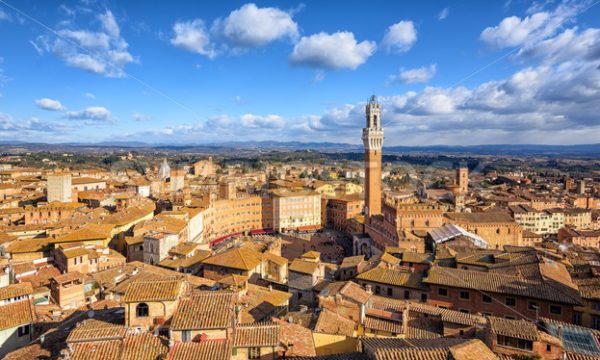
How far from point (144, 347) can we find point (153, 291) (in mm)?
1971

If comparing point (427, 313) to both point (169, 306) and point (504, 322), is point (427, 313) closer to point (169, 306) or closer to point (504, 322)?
point (504, 322)

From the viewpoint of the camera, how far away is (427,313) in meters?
18.3

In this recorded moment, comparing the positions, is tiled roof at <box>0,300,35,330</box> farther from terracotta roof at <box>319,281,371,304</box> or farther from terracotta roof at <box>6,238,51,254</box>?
terracotta roof at <box>6,238,51,254</box>

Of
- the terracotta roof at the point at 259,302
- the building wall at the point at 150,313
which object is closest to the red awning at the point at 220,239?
the terracotta roof at the point at 259,302

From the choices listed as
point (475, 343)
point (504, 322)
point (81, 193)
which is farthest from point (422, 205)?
point (81, 193)

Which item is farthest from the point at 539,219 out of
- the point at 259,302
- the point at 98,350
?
the point at 98,350

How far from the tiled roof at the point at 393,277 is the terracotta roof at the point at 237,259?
895cm

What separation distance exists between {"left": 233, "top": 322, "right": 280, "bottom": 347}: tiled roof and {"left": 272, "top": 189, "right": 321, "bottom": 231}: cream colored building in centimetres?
6184

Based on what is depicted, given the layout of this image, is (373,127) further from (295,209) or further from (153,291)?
(153,291)

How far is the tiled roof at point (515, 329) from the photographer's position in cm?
1343

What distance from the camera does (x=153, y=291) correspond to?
480 inches

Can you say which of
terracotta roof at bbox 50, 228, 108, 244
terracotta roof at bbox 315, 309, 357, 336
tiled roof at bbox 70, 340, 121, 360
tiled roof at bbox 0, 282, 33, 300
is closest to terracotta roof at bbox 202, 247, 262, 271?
terracotta roof at bbox 50, 228, 108, 244

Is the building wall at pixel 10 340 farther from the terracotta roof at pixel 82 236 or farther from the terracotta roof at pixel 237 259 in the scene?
the terracotta roof at pixel 82 236

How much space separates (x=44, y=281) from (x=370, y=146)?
47812 millimetres
